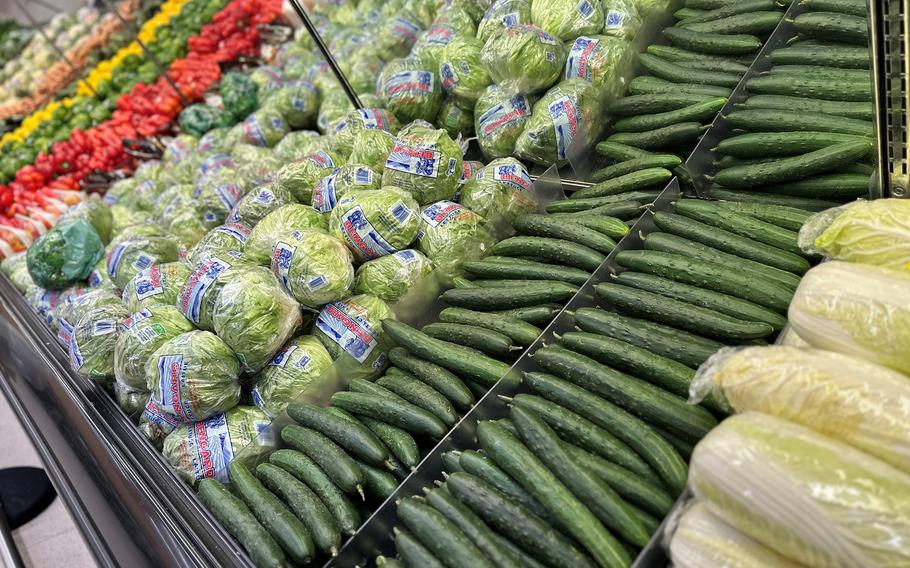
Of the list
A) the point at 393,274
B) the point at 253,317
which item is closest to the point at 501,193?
the point at 393,274

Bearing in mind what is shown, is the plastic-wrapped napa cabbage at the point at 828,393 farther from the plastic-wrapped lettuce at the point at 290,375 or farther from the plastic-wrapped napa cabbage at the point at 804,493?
the plastic-wrapped lettuce at the point at 290,375

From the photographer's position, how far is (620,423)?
179 cm

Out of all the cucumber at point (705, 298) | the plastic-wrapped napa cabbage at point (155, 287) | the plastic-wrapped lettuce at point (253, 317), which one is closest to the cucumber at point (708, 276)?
the cucumber at point (705, 298)

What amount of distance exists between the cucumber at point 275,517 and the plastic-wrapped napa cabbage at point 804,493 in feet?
3.58

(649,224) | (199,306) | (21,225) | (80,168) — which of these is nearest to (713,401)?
(649,224)

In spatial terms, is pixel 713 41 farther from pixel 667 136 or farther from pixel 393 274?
pixel 393 274

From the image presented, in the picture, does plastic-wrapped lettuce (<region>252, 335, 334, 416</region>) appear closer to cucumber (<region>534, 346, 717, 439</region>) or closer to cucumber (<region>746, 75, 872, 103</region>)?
cucumber (<region>534, 346, 717, 439</region>)

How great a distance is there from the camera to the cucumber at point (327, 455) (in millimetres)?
1982

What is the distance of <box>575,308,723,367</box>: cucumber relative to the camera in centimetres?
192

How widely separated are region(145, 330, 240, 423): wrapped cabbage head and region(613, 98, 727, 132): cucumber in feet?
6.59

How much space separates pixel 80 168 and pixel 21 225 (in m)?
1.02

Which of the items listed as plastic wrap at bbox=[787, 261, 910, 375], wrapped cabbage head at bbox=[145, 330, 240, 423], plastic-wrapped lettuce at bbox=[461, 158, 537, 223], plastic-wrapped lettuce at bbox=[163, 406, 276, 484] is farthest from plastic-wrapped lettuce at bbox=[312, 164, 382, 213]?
plastic wrap at bbox=[787, 261, 910, 375]

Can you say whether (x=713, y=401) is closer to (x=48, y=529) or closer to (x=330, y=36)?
(x=48, y=529)

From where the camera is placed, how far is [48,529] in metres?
3.70
